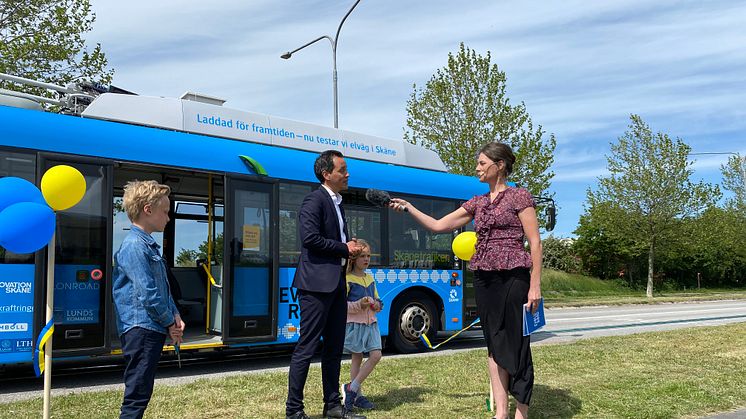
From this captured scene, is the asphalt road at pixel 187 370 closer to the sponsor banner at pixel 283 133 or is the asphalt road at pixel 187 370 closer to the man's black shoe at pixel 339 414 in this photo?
the man's black shoe at pixel 339 414

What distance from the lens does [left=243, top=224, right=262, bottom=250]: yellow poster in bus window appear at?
8609 millimetres

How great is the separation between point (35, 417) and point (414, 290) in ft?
20.1

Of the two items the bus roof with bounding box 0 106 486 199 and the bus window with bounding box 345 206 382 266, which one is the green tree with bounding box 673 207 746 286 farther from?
the bus window with bounding box 345 206 382 266

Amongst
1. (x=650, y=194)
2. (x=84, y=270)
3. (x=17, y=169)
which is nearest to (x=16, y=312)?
(x=84, y=270)

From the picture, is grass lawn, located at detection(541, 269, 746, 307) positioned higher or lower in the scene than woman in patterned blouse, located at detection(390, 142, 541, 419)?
lower

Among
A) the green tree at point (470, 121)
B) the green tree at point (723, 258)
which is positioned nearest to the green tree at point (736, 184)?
the green tree at point (723, 258)

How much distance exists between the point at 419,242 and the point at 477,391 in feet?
13.9

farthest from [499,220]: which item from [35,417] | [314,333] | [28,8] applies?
[28,8]

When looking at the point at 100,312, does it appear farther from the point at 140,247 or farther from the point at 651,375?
the point at 651,375

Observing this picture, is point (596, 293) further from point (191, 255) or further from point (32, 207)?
point (32, 207)

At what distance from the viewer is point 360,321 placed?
19.6ft

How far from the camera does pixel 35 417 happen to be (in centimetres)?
534

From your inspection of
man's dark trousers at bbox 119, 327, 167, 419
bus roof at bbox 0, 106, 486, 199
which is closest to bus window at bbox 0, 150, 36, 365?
bus roof at bbox 0, 106, 486, 199

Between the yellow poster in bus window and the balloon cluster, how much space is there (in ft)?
12.3
